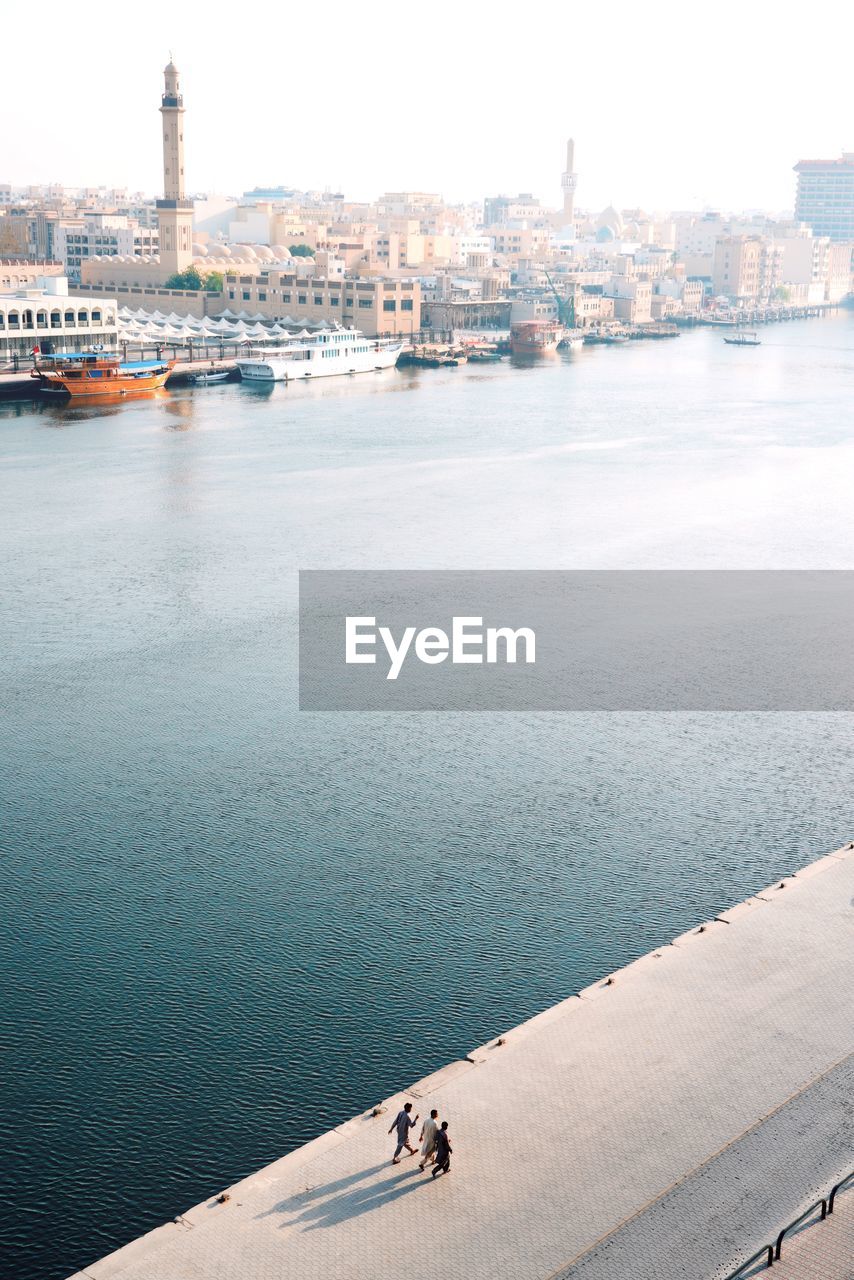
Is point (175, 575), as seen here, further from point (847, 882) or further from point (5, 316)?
point (5, 316)

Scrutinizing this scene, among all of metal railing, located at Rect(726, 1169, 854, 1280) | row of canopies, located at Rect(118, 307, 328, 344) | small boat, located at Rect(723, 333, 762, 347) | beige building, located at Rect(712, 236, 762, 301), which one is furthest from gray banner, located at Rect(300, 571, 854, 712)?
beige building, located at Rect(712, 236, 762, 301)

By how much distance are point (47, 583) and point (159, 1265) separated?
18643 millimetres

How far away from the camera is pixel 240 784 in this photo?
16484 mm

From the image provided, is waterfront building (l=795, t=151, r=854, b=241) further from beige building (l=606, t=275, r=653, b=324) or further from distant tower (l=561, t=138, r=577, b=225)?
beige building (l=606, t=275, r=653, b=324)

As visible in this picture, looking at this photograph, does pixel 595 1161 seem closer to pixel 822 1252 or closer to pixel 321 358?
pixel 822 1252

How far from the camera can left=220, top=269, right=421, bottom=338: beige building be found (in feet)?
242

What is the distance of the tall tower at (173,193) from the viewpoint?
74.1 meters

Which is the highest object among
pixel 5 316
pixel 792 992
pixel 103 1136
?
pixel 5 316

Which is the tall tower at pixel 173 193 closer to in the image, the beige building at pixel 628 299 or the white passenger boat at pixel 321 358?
the white passenger boat at pixel 321 358

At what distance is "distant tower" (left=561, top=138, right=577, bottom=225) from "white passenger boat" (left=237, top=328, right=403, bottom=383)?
109 m

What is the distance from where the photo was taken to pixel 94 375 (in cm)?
5206

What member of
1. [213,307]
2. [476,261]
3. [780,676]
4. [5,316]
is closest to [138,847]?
[780,676]

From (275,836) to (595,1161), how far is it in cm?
695

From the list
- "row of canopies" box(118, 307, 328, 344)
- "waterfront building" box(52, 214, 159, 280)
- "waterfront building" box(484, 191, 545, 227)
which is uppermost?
"waterfront building" box(484, 191, 545, 227)
